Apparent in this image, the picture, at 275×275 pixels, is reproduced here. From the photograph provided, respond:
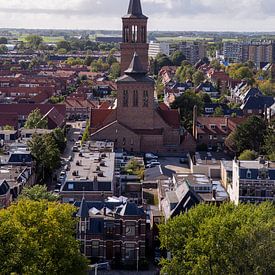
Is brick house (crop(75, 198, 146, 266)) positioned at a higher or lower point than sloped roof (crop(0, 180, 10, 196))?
lower

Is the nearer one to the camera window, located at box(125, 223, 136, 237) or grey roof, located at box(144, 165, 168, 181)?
window, located at box(125, 223, 136, 237)

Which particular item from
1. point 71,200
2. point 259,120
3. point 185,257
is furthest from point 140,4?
point 185,257

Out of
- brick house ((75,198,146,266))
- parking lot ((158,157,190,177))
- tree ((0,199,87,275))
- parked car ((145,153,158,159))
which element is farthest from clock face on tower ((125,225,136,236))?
parked car ((145,153,158,159))

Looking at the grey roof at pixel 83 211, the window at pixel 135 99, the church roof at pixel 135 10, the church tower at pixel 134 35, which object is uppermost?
the church roof at pixel 135 10

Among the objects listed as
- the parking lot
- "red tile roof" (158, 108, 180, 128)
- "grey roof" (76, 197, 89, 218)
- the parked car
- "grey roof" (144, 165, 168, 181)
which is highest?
"red tile roof" (158, 108, 180, 128)

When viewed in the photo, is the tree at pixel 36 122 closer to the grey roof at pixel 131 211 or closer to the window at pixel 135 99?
the window at pixel 135 99

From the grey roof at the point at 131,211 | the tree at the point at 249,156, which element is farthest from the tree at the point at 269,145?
the grey roof at the point at 131,211

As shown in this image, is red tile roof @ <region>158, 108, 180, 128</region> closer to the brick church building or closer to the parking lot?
the brick church building
